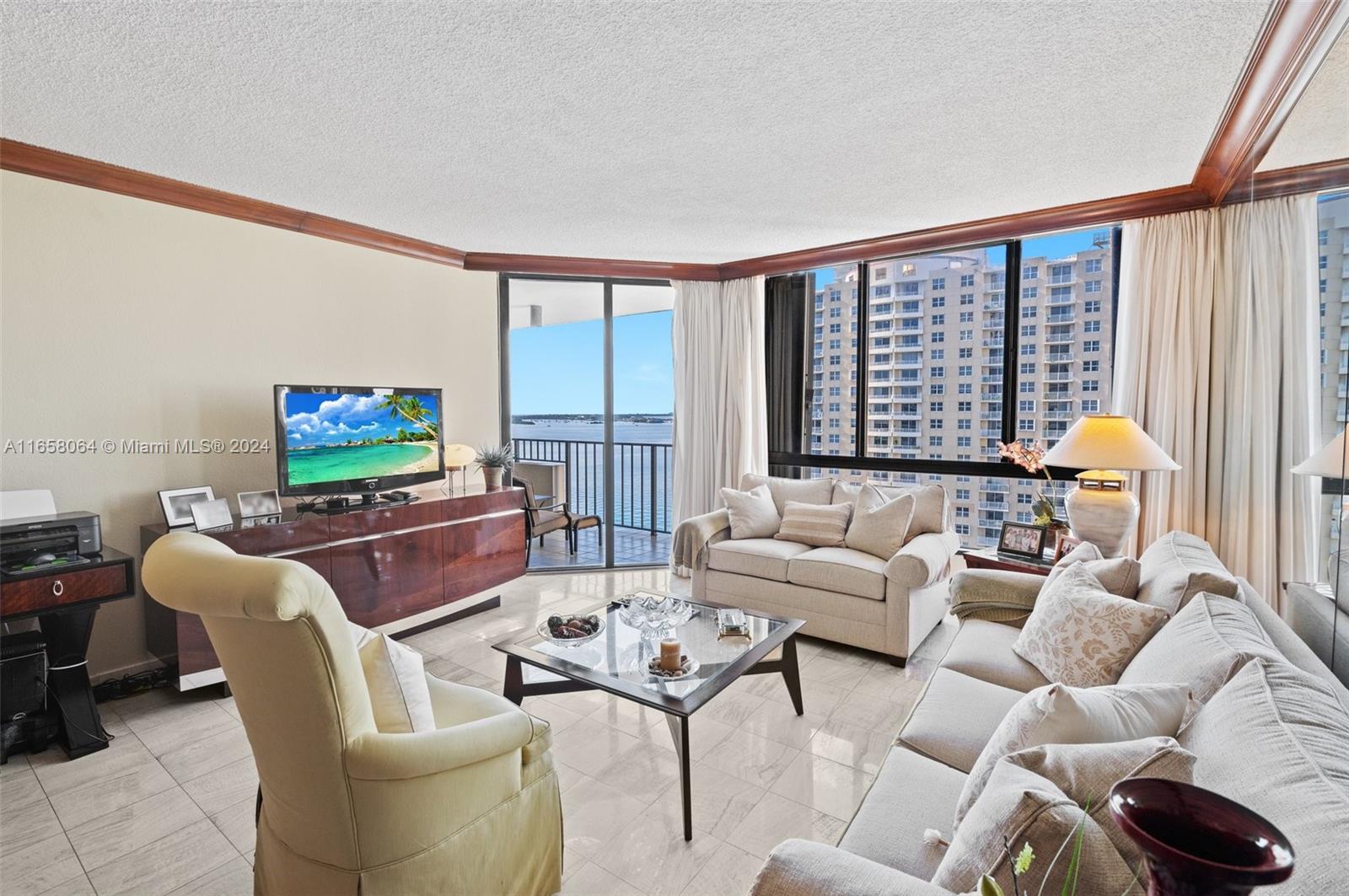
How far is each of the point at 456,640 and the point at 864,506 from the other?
2548 millimetres

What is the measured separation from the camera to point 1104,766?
105cm

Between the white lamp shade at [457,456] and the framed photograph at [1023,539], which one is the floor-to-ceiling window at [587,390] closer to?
the white lamp shade at [457,456]

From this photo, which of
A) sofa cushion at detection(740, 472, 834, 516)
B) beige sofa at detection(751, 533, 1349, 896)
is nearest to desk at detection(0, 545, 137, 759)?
beige sofa at detection(751, 533, 1349, 896)

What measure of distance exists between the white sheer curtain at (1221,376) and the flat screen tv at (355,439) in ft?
13.7

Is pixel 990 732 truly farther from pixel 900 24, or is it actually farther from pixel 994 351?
pixel 994 351

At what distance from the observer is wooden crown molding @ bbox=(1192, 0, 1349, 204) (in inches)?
72.2

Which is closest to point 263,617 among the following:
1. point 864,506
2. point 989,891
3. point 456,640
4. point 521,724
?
point 521,724

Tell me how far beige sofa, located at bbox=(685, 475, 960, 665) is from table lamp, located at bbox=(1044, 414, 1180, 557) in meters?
0.73

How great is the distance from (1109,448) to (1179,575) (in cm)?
127

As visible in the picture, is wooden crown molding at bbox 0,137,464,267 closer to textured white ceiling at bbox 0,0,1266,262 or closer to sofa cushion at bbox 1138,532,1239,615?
textured white ceiling at bbox 0,0,1266,262

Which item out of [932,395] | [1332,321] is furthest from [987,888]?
[932,395]

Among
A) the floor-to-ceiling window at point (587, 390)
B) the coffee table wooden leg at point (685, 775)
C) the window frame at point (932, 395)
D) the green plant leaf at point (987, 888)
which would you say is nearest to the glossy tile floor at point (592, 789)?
the coffee table wooden leg at point (685, 775)

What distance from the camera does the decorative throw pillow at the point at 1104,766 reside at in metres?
0.99

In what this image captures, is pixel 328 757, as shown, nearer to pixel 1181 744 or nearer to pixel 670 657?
pixel 670 657
